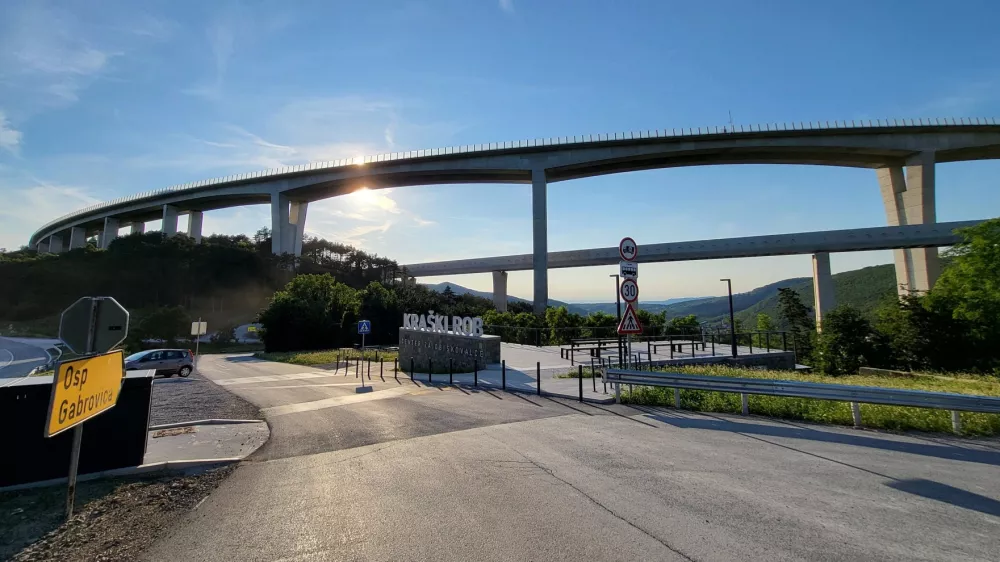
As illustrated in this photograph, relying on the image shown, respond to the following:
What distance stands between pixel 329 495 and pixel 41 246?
19832cm

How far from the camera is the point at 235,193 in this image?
8294 cm

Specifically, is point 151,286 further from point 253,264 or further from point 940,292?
point 940,292

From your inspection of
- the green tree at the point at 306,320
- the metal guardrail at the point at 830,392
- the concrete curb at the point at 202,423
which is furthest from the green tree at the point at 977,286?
the green tree at the point at 306,320

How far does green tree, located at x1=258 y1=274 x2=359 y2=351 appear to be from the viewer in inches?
→ 1714

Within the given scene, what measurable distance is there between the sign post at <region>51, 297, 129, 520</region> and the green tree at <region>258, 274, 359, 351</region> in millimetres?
41005

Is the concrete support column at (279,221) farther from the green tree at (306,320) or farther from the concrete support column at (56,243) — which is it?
the concrete support column at (56,243)

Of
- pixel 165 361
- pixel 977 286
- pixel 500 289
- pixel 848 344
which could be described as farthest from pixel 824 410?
pixel 500 289

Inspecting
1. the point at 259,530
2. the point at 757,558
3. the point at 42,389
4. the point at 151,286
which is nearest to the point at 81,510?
the point at 42,389

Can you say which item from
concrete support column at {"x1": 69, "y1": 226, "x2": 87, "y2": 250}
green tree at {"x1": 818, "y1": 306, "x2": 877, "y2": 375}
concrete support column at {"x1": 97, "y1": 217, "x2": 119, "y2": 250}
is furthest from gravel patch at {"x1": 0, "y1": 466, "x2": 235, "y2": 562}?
concrete support column at {"x1": 69, "y1": 226, "x2": 87, "y2": 250}

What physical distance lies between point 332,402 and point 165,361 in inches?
640

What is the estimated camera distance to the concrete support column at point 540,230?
58.9 meters

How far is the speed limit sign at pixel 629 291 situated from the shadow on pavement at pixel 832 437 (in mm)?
2624

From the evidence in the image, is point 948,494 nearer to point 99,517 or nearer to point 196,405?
point 99,517

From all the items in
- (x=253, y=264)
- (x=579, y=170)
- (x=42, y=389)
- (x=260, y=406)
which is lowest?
(x=260, y=406)
